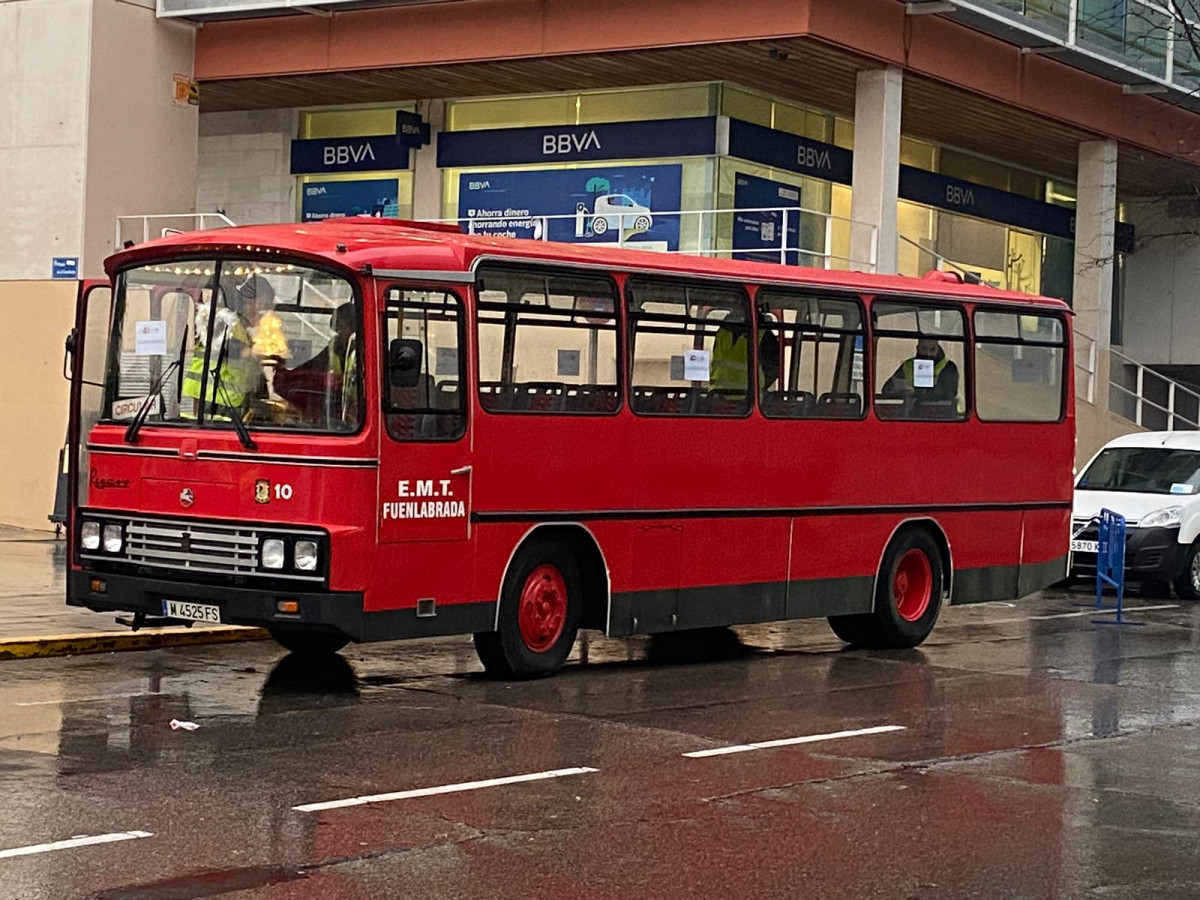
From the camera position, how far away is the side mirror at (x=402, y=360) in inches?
483

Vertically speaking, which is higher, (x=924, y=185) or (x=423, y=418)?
(x=924, y=185)

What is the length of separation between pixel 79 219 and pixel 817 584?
14.6 meters

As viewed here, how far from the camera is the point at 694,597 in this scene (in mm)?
14664

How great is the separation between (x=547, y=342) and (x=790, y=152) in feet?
55.8

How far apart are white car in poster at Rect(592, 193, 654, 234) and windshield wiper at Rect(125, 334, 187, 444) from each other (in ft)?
54.5

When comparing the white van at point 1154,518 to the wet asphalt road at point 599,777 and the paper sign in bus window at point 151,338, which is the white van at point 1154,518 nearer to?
the wet asphalt road at point 599,777

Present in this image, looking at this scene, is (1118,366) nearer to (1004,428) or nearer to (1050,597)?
(1050,597)

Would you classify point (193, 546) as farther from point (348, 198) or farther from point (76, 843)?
point (348, 198)

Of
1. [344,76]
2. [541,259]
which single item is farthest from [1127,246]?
[541,259]

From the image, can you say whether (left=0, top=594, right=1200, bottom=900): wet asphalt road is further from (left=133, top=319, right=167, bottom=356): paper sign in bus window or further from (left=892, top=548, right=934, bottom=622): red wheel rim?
(left=133, top=319, right=167, bottom=356): paper sign in bus window

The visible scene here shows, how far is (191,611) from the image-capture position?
12.3 metres

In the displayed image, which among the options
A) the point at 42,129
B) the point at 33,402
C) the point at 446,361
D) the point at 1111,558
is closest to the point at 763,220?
the point at 1111,558

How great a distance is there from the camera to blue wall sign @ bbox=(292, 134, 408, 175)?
31.6 meters

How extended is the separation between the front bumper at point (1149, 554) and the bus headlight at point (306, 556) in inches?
505
